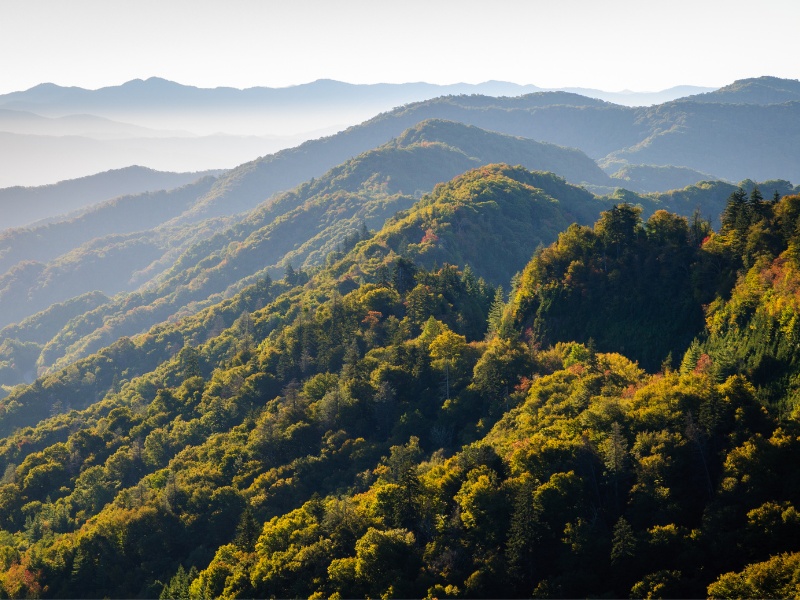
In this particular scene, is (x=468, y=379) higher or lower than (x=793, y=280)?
lower

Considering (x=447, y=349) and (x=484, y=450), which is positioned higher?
(x=447, y=349)

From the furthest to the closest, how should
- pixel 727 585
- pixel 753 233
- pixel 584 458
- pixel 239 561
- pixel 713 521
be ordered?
pixel 753 233
pixel 239 561
pixel 584 458
pixel 713 521
pixel 727 585

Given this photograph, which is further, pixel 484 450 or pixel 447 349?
pixel 447 349

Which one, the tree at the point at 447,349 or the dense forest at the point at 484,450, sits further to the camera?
the tree at the point at 447,349

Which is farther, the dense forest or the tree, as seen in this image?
the tree

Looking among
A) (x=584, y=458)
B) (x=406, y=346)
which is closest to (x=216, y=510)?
(x=406, y=346)

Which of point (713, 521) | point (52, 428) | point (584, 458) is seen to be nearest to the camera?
point (713, 521)

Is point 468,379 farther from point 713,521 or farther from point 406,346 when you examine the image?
point 713,521

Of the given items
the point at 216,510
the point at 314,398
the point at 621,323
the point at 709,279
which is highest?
the point at 709,279
